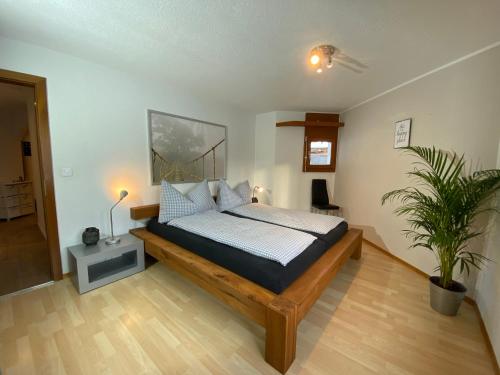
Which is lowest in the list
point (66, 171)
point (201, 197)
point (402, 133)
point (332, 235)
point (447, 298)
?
point (447, 298)

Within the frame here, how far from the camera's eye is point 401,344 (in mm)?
1483

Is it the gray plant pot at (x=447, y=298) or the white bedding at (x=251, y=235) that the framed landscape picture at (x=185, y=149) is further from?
the gray plant pot at (x=447, y=298)

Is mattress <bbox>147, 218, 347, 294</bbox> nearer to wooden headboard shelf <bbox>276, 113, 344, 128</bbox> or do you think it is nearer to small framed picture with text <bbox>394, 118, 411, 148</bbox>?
small framed picture with text <bbox>394, 118, 411, 148</bbox>

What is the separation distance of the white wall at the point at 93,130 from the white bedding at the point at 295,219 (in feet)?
4.71

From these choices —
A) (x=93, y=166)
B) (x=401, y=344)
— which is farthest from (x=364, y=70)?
(x=93, y=166)

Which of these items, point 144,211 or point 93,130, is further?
point 144,211

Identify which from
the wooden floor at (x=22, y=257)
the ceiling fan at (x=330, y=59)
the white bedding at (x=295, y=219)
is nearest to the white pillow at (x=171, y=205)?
the white bedding at (x=295, y=219)

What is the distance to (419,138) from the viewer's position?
249cm

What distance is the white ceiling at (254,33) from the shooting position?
53.4 inches

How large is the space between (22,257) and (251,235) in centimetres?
305

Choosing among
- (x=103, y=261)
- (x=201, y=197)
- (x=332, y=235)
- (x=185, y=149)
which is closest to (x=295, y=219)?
(x=332, y=235)

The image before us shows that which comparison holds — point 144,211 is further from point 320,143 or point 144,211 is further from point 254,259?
point 320,143

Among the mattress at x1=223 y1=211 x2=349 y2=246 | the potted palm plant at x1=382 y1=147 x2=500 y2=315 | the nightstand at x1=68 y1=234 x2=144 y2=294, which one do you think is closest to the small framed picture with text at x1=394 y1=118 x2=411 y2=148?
the potted palm plant at x1=382 y1=147 x2=500 y2=315

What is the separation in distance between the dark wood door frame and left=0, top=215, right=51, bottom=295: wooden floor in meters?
0.29
